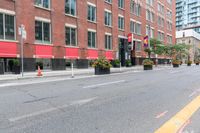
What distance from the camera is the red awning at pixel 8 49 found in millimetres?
21312

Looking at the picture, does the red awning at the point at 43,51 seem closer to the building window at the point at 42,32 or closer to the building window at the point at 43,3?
the building window at the point at 42,32

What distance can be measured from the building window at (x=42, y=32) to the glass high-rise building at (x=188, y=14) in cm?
12303

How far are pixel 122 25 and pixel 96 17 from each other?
835cm

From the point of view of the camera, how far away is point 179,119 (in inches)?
218

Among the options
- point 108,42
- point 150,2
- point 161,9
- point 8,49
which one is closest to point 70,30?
point 108,42

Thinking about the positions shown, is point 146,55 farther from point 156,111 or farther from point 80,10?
point 156,111

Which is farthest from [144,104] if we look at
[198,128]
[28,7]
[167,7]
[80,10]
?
[167,7]

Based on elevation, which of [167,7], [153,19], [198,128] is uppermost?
[167,7]

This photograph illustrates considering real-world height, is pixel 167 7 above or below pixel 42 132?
above

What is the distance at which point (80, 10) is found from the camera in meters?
30.9

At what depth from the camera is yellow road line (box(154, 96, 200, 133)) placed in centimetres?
477

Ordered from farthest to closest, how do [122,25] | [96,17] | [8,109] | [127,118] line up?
[122,25], [96,17], [8,109], [127,118]

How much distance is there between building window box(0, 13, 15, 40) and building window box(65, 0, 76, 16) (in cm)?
814

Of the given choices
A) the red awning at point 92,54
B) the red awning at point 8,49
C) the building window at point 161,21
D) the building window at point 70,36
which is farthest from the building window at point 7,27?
the building window at point 161,21
